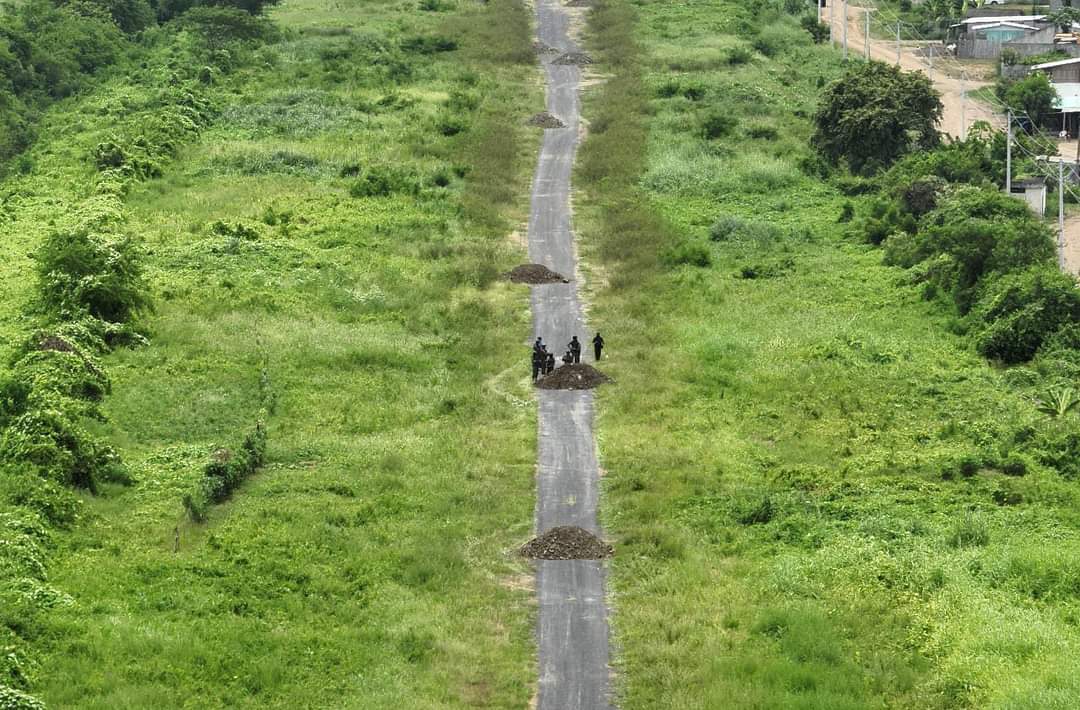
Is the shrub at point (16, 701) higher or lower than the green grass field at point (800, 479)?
higher

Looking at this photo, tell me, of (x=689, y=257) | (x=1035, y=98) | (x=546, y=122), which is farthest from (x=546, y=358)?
(x=1035, y=98)

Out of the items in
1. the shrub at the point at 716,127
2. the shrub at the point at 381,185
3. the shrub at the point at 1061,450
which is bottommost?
the shrub at the point at 1061,450

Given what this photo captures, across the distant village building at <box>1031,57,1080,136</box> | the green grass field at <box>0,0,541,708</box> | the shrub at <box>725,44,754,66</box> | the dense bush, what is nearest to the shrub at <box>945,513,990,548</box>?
the green grass field at <box>0,0,541,708</box>

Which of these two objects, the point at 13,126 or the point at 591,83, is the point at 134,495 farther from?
the point at 591,83

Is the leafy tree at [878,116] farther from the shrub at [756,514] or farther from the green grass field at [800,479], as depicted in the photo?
the shrub at [756,514]

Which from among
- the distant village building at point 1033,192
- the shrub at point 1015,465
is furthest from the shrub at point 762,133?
the shrub at point 1015,465

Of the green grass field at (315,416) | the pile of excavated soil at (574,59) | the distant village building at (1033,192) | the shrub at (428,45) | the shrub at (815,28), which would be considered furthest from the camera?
the shrub at (815,28)

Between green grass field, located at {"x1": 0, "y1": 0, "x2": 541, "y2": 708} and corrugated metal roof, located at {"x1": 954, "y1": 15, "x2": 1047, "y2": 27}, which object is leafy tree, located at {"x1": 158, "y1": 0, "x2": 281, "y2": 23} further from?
corrugated metal roof, located at {"x1": 954, "y1": 15, "x2": 1047, "y2": 27}
